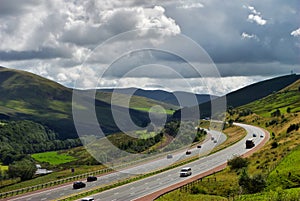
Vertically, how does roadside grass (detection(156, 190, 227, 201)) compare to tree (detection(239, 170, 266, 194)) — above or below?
below

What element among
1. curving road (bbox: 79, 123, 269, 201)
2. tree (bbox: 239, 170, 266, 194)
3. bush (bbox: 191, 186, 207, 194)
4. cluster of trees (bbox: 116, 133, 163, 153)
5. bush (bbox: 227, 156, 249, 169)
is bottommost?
cluster of trees (bbox: 116, 133, 163, 153)

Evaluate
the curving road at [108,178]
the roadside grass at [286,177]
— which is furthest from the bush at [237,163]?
Answer: the curving road at [108,178]

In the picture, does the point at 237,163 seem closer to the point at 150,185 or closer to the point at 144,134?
the point at 150,185

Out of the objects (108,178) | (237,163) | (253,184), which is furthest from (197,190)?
(108,178)

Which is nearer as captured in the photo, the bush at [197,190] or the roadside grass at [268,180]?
the roadside grass at [268,180]

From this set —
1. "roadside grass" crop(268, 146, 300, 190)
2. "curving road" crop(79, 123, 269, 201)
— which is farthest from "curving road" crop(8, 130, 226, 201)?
"roadside grass" crop(268, 146, 300, 190)

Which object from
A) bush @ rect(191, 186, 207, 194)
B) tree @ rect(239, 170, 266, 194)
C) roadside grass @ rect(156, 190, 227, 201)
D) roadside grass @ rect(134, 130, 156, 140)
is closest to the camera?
tree @ rect(239, 170, 266, 194)

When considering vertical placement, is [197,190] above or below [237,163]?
below

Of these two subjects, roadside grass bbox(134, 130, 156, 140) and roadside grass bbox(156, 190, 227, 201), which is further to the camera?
roadside grass bbox(134, 130, 156, 140)

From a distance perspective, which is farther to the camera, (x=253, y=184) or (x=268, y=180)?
(x=268, y=180)

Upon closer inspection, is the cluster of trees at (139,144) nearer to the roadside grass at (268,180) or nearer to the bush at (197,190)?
the roadside grass at (268,180)

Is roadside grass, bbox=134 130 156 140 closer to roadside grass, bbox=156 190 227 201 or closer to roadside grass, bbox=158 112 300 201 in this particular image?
roadside grass, bbox=158 112 300 201

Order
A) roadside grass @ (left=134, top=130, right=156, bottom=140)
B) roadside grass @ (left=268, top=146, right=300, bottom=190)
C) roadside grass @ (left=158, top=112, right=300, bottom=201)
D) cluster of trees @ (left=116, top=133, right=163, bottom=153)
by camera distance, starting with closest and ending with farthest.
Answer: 1. roadside grass @ (left=158, top=112, right=300, bottom=201)
2. roadside grass @ (left=268, top=146, right=300, bottom=190)
3. cluster of trees @ (left=116, top=133, right=163, bottom=153)
4. roadside grass @ (left=134, top=130, right=156, bottom=140)

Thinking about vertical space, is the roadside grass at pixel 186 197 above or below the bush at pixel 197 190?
above
